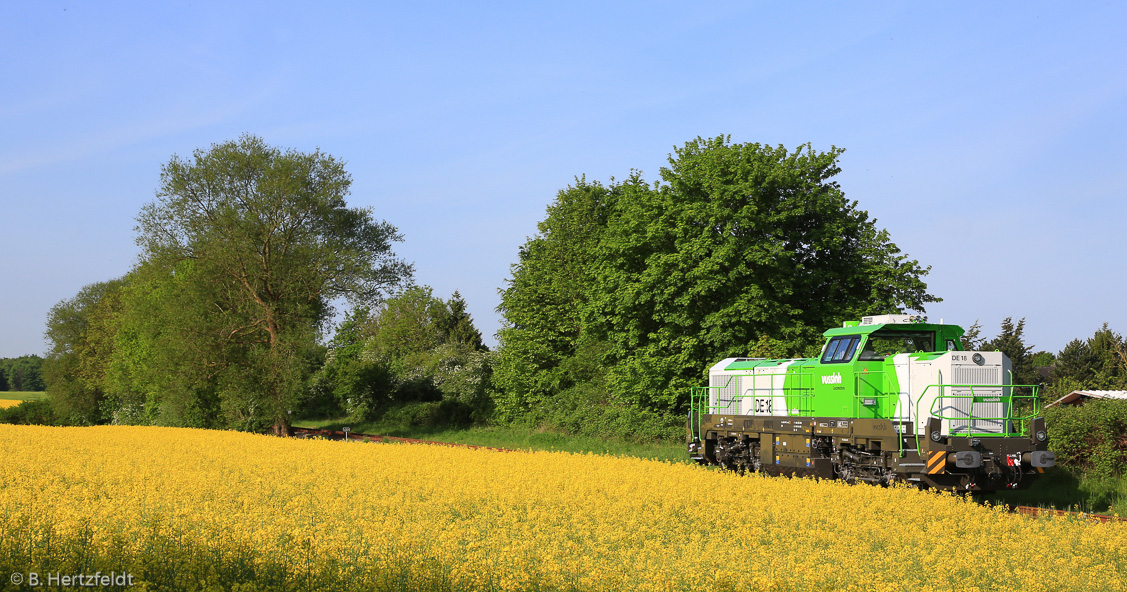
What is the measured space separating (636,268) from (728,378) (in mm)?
14357

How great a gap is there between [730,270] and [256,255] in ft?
82.8

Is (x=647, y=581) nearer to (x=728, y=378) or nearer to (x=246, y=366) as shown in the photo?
(x=728, y=378)

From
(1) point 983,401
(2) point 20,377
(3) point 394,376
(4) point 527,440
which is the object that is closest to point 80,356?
(3) point 394,376

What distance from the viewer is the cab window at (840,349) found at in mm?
19031

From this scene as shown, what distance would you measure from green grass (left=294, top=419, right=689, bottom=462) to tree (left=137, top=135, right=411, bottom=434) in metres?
7.61

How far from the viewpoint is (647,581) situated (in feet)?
28.4

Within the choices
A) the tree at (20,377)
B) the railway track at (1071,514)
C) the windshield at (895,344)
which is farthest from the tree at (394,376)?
the tree at (20,377)

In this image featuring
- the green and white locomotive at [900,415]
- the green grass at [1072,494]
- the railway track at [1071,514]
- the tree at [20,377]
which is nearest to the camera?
the railway track at [1071,514]

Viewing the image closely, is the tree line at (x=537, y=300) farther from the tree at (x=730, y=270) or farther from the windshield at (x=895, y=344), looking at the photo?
the windshield at (x=895, y=344)

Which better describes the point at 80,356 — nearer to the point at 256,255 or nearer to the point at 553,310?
the point at 256,255

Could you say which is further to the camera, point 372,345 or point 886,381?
point 372,345

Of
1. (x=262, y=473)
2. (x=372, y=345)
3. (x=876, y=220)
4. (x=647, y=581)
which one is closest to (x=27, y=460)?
(x=262, y=473)

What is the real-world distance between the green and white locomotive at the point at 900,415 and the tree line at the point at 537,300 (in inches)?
424

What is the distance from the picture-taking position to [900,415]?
1748cm
